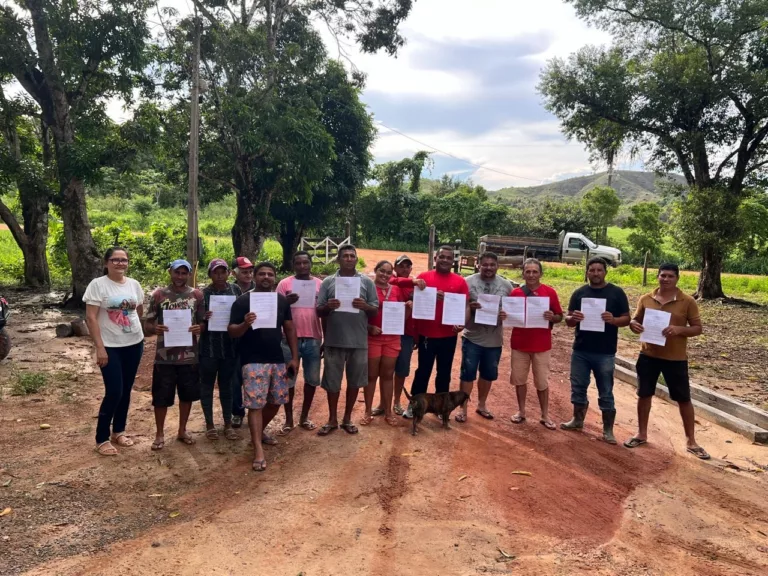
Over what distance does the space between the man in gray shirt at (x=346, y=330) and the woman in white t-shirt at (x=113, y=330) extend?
5.54ft

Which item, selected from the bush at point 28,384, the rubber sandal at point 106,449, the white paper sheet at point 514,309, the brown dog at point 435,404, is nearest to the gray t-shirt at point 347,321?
the brown dog at point 435,404

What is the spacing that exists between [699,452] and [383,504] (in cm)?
345

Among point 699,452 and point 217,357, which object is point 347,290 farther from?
point 699,452

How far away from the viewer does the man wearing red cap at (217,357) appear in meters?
4.87

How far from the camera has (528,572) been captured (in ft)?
11.0

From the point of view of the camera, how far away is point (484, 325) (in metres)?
5.59

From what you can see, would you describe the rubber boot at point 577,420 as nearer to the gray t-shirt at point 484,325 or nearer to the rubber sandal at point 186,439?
the gray t-shirt at point 484,325

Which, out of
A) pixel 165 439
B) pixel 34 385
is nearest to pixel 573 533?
pixel 165 439

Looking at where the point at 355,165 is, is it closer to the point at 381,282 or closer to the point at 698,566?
the point at 381,282

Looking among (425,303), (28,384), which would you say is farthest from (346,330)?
(28,384)

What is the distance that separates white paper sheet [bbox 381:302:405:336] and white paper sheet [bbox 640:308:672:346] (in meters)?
2.36

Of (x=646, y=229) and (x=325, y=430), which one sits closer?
(x=325, y=430)

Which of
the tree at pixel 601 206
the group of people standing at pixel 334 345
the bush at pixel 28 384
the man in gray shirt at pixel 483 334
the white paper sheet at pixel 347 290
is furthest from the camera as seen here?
the tree at pixel 601 206

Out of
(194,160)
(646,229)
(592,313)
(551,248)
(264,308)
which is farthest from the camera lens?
(646,229)
